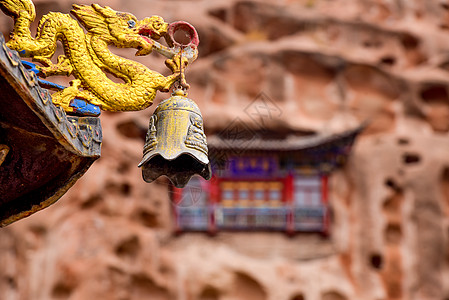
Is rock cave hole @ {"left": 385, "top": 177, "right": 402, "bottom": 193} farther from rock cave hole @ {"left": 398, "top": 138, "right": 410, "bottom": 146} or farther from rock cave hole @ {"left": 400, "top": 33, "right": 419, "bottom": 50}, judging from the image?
rock cave hole @ {"left": 400, "top": 33, "right": 419, "bottom": 50}

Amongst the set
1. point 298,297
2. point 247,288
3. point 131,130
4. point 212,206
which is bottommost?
point 298,297

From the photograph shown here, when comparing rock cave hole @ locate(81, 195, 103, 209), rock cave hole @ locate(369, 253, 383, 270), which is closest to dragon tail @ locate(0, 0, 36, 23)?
rock cave hole @ locate(81, 195, 103, 209)

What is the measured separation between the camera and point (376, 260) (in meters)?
15.2

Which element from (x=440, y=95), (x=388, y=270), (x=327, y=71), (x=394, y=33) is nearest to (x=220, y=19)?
(x=327, y=71)

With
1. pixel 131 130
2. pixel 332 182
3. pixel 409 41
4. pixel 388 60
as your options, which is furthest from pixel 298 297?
pixel 409 41

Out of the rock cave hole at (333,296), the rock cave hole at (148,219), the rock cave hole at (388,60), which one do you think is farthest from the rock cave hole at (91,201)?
the rock cave hole at (388,60)

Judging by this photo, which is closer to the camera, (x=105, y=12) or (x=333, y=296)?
(x=105, y=12)

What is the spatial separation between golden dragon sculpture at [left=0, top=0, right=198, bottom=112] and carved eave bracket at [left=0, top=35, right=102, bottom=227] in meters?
0.18

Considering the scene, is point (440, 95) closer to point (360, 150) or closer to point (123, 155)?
point (360, 150)

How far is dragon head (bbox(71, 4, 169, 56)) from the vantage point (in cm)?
367

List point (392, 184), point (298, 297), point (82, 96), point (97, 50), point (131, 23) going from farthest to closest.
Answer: point (392, 184) < point (298, 297) < point (131, 23) < point (97, 50) < point (82, 96)

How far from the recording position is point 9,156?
3502 millimetres

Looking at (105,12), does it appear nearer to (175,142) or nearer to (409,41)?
(175,142)

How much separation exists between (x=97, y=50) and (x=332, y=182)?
1320 centimetres
